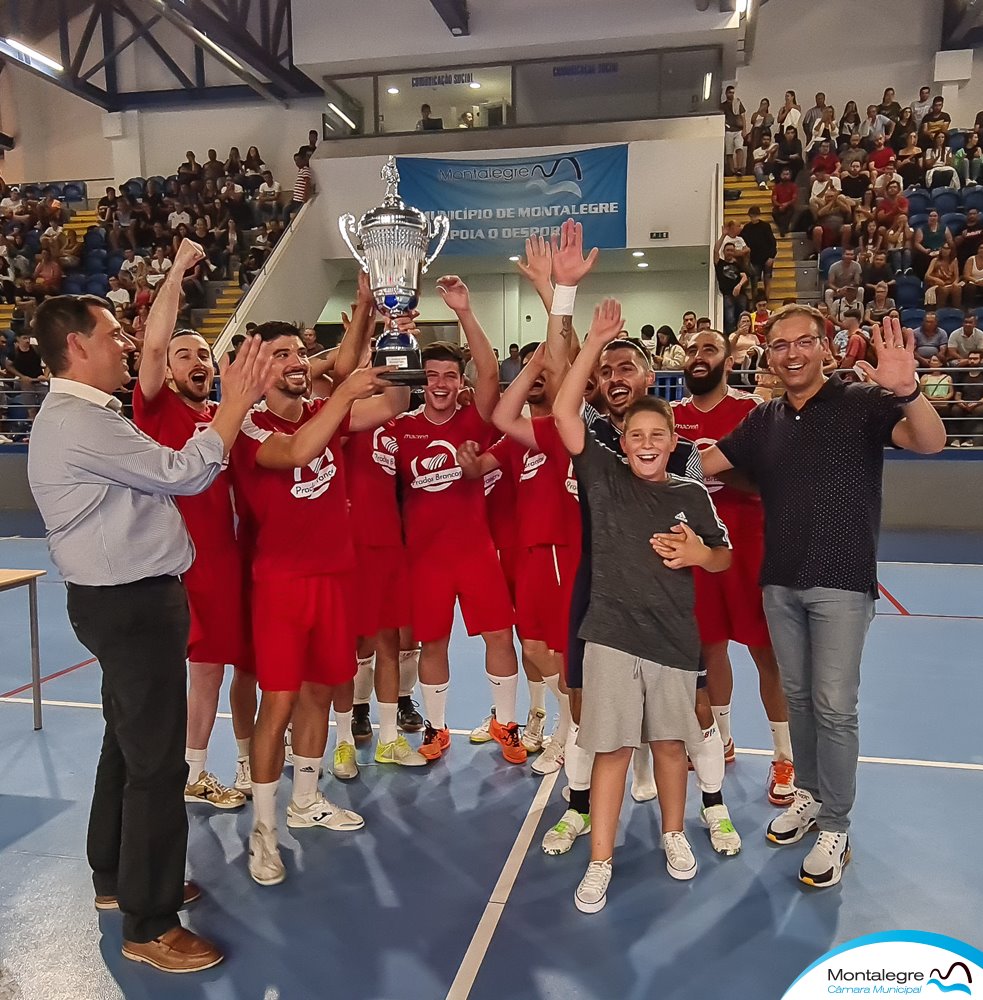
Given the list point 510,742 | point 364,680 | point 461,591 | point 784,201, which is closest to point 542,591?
point 461,591

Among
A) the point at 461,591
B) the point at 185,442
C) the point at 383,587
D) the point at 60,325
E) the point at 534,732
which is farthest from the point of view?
the point at 534,732

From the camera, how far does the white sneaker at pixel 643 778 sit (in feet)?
12.2

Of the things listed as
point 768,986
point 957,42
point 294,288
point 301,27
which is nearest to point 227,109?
point 301,27

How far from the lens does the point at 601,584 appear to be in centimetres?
296

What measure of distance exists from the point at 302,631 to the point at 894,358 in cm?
226

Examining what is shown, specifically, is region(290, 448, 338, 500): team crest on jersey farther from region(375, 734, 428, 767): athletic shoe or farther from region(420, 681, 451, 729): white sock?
region(375, 734, 428, 767): athletic shoe

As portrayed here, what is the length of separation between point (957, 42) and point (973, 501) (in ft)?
35.9

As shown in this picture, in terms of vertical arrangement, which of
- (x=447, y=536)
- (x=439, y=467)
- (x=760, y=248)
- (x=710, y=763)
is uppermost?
(x=760, y=248)

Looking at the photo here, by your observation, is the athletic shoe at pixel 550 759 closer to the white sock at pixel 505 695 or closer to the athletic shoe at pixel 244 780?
the white sock at pixel 505 695

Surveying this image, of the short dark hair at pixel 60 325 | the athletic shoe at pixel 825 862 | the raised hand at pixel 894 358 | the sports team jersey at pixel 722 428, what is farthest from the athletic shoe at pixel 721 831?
the short dark hair at pixel 60 325

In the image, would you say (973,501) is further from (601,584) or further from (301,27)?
(301,27)

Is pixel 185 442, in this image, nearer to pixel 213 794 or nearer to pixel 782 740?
pixel 213 794

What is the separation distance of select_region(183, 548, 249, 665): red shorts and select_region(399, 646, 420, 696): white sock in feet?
3.95

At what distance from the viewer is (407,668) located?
4605mm
